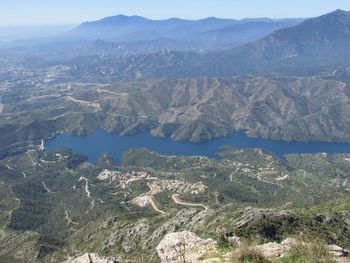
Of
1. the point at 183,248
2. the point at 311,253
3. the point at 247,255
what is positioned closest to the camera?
the point at 311,253

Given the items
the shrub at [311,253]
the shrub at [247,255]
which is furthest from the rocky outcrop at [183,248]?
the shrub at [311,253]

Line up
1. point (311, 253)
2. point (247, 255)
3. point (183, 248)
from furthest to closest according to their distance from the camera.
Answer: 1. point (183, 248)
2. point (247, 255)
3. point (311, 253)

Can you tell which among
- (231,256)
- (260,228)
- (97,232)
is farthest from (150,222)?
(231,256)

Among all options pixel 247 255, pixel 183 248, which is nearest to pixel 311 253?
pixel 247 255

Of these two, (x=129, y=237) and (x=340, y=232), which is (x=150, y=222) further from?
(x=340, y=232)

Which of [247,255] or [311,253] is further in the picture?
[247,255]

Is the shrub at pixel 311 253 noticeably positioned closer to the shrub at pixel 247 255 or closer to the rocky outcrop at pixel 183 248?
the shrub at pixel 247 255

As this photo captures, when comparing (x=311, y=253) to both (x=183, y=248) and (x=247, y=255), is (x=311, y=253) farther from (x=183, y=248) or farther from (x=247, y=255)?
(x=183, y=248)

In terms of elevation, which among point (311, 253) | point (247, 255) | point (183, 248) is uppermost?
point (311, 253)

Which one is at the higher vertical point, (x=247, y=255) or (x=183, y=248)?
(x=247, y=255)
